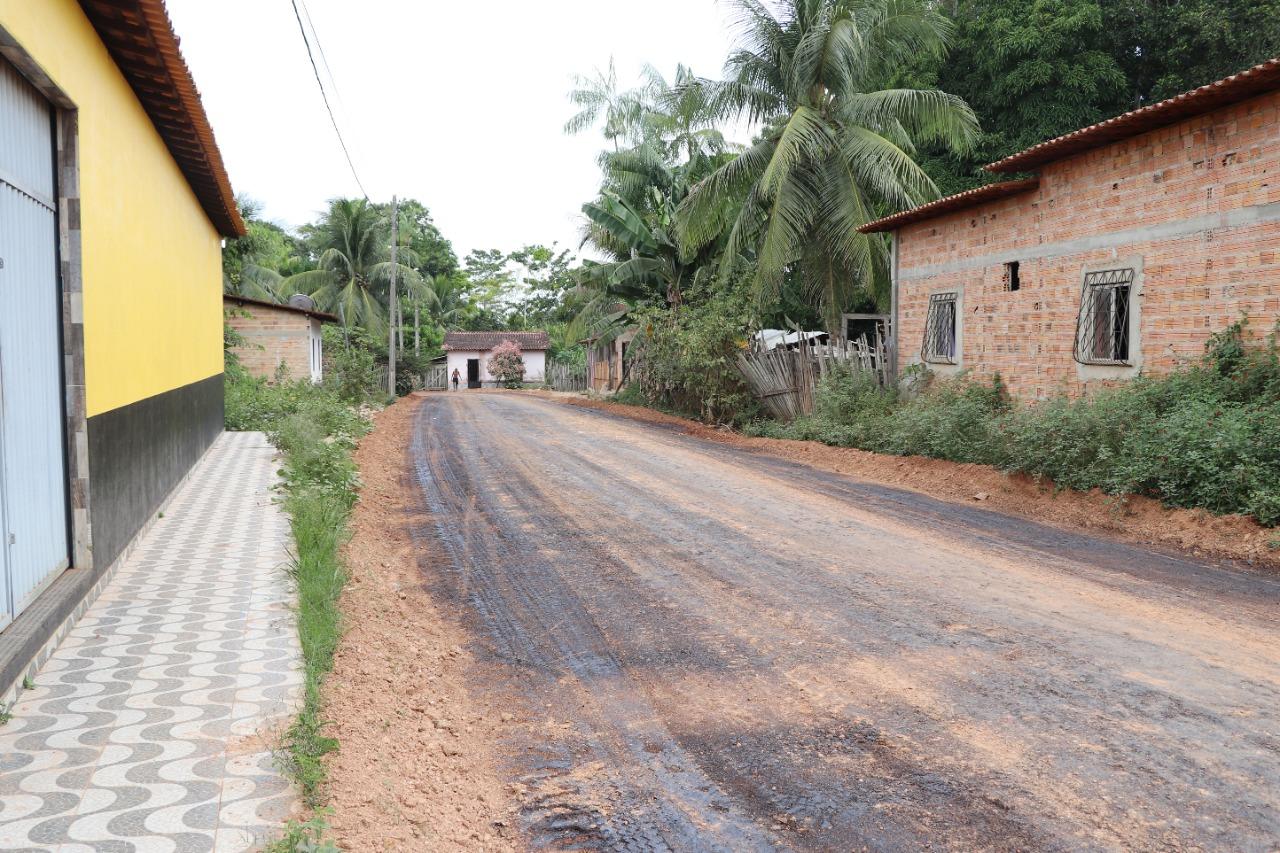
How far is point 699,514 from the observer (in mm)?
9281

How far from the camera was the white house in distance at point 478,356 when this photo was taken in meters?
59.3

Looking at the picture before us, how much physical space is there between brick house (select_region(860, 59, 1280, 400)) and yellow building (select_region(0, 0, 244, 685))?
1012 centimetres

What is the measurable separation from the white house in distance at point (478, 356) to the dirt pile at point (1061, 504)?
44.8 meters

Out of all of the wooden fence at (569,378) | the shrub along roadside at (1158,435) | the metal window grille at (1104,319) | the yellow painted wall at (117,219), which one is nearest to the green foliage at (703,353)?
the shrub along roadside at (1158,435)

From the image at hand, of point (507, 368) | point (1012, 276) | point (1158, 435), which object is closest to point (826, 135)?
point (1012, 276)

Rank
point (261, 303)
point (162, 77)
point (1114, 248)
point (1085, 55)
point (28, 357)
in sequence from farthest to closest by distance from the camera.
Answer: point (261, 303)
point (1085, 55)
point (1114, 248)
point (162, 77)
point (28, 357)

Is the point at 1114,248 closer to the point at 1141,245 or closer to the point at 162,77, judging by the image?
the point at 1141,245

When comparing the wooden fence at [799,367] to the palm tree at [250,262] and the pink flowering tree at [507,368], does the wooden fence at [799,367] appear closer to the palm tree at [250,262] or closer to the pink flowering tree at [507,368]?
the palm tree at [250,262]

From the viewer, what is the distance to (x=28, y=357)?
4930 mm

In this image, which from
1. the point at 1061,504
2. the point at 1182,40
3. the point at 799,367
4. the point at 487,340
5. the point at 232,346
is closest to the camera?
the point at 1061,504

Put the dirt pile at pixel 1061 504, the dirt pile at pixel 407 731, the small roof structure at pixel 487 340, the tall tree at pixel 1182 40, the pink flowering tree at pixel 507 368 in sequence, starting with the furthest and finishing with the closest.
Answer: the small roof structure at pixel 487 340
the pink flowering tree at pixel 507 368
the tall tree at pixel 1182 40
the dirt pile at pixel 1061 504
the dirt pile at pixel 407 731

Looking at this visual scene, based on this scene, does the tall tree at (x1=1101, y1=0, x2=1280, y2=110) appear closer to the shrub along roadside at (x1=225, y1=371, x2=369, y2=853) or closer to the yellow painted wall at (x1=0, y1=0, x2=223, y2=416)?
the shrub along roadside at (x1=225, y1=371, x2=369, y2=853)

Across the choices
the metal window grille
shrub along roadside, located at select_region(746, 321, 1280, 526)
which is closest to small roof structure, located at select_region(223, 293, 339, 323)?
shrub along roadside, located at select_region(746, 321, 1280, 526)

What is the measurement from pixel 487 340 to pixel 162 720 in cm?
5707
